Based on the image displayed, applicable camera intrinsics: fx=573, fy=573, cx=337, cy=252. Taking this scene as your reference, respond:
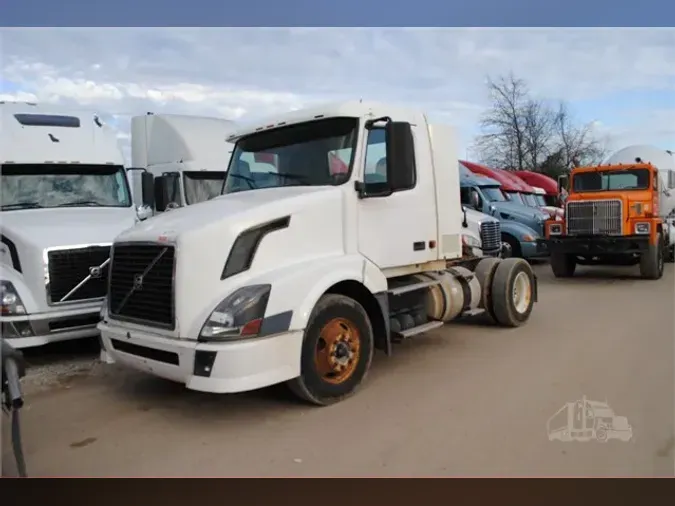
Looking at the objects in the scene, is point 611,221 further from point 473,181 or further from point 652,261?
point 473,181

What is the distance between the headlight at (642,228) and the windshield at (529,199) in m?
→ 5.46

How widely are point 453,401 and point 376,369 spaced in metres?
1.11

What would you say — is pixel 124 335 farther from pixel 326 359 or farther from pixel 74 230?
pixel 74 230

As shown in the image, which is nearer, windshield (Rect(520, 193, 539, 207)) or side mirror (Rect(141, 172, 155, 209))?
side mirror (Rect(141, 172, 155, 209))

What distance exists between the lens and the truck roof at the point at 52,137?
6922 mm

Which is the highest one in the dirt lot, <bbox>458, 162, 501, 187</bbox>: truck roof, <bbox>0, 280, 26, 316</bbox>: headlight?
<bbox>458, 162, 501, 187</bbox>: truck roof

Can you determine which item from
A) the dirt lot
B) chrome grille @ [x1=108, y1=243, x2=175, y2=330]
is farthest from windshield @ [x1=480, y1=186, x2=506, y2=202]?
chrome grille @ [x1=108, y1=243, x2=175, y2=330]

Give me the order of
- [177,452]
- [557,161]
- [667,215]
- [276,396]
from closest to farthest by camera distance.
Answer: [177,452]
[276,396]
[667,215]
[557,161]

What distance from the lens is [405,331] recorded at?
18.4ft

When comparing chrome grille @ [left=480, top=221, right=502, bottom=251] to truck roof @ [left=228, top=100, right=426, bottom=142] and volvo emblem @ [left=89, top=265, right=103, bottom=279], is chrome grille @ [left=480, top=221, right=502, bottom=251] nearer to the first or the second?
truck roof @ [left=228, top=100, right=426, bottom=142]

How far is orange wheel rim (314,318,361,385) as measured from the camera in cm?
467

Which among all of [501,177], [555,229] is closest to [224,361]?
[555,229]

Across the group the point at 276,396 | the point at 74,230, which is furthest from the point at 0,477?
the point at 74,230

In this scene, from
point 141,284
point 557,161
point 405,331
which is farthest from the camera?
point 557,161
